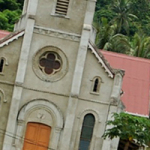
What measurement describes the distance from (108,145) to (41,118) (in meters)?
4.63

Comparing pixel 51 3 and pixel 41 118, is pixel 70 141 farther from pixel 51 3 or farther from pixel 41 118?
pixel 51 3

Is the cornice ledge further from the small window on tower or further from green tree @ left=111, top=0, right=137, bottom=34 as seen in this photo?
green tree @ left=111, top=0, right=137, bottom=34

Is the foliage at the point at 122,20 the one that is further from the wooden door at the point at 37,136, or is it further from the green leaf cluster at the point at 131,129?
the green leaf cluster at the point at 131,129

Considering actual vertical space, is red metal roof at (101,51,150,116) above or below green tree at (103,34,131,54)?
below

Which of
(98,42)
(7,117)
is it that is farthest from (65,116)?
(98,42)

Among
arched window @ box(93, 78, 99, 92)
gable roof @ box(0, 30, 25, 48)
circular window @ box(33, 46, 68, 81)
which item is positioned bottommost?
arched window @ box(93, 78, 99, 92)

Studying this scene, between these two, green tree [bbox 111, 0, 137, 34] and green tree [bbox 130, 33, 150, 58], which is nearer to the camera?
green tree [bbox 130, 33, 150, 58]

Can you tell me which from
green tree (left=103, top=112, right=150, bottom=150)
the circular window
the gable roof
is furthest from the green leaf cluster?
the gable roof

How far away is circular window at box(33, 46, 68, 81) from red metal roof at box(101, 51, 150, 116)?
5.84 meters

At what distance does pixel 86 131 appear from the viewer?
33531mm

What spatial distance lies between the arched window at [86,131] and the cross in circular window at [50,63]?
3.70 m

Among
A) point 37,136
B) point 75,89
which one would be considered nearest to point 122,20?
point 75,89

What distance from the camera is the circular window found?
33.2 metres

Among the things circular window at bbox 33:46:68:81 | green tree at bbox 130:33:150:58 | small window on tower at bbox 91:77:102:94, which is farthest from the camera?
green tree at bbox 130:33:150:58
